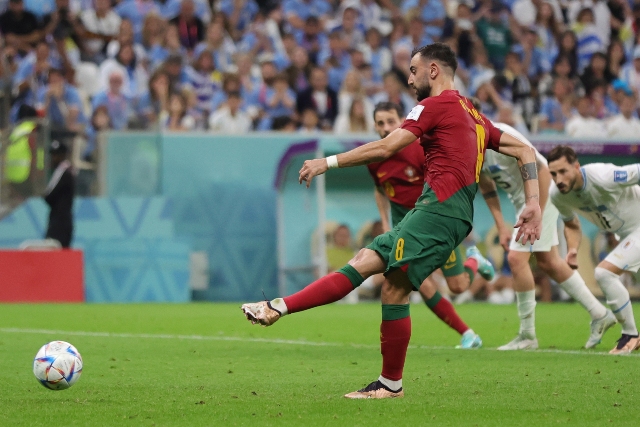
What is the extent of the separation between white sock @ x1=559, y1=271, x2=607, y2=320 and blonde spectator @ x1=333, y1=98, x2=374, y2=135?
9.51m

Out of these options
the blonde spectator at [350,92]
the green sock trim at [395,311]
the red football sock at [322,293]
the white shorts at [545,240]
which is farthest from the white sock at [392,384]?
the blonde spectator at [350,92]

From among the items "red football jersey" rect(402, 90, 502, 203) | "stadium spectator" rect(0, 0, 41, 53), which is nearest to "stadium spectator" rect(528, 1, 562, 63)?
"stadium spectator" rect(0, 0, 41, 53)

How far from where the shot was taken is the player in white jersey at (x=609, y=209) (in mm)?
8719

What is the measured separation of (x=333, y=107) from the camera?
19.3 metres

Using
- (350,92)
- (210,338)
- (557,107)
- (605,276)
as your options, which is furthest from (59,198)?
(605,276)

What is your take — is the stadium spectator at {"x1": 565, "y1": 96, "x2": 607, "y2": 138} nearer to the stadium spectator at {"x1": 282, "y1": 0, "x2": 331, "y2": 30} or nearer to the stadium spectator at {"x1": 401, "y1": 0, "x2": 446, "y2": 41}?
the stadium spectator at {"x1": 401, "y1": 0, "x2": 446, "y2": 41}

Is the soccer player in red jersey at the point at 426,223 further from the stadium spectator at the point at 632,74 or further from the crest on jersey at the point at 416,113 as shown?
the stadium spectator at the point at 632,74

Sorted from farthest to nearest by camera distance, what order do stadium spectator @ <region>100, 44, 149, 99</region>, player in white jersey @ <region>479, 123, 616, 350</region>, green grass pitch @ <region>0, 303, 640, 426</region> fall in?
stadium spectator @ <region>100, 44, 149, 99</region>, player in white jersey @ <region>479, 123, 616, 350</region>, green grass pitch @ <region>0, 303, 640, 426</region>

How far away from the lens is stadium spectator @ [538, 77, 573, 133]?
66.7 ft

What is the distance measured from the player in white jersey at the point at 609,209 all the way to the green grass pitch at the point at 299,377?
49cm

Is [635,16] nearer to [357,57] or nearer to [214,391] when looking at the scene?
[357,57]

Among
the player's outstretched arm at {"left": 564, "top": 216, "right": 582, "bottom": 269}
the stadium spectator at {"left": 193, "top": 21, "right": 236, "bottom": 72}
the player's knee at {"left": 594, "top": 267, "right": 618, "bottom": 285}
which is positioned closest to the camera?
the player's knee at {"left": 594, "top": 267, "right": 618, "bottom": 285}

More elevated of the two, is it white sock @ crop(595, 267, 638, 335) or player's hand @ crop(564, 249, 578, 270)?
player's hand @ crop(564, 249, 578, 270)

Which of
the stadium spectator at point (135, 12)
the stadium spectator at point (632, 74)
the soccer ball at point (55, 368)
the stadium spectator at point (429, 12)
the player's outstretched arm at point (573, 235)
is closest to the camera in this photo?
the soccer ball at point (55, 368)
